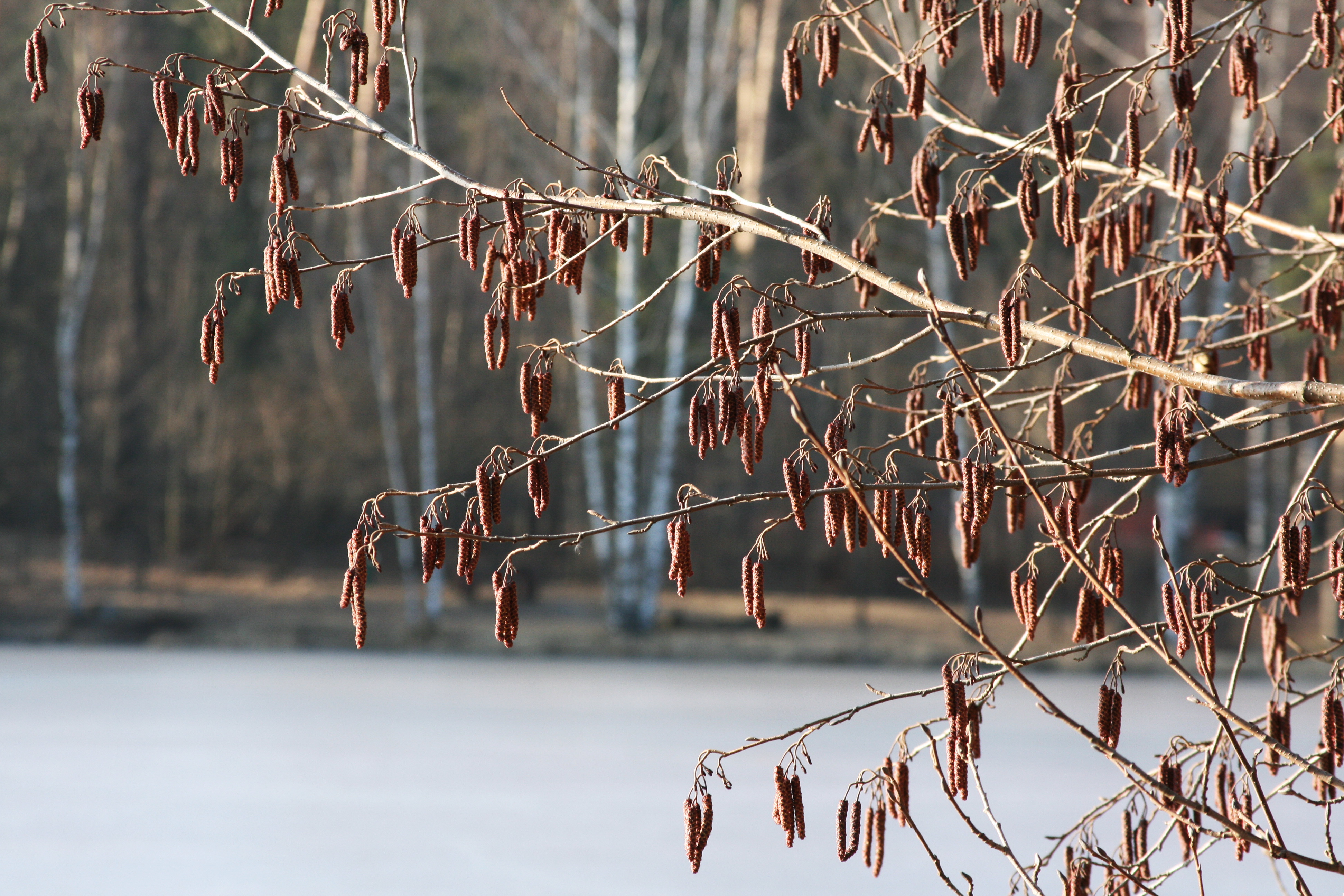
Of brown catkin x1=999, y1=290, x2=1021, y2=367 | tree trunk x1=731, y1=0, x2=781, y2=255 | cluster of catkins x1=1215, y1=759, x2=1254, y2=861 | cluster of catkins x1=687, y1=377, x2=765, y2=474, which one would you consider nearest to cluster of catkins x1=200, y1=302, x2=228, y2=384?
cluster of catkins x1=687, y1=377, x2=765, y2=474

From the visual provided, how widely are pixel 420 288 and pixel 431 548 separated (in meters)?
8.10

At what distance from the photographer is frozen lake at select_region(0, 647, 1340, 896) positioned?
3502 millimetres

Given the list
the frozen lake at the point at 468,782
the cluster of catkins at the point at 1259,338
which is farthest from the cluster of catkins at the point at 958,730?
the frozen lake at the point at 468,782

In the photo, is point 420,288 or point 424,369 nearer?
point 424,369

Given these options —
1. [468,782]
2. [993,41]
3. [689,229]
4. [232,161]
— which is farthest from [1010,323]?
[689,229]

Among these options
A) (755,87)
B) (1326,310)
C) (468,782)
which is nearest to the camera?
(1326,310)

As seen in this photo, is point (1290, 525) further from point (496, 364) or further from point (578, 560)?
point (578, 560)

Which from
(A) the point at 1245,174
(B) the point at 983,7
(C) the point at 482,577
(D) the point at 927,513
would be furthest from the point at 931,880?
(C) the point at 482,577

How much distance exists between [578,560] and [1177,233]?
380 inches

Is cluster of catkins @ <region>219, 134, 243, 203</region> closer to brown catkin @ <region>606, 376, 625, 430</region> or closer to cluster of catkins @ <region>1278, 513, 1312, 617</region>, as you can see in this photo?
brown catkin @ <region>606, 376, 625, 430</region>

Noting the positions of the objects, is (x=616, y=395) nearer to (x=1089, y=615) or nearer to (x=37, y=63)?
(x=1089, y=615)

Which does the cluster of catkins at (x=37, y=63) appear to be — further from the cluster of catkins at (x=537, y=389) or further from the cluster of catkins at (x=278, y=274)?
the cluster of catkins at (x=537, y=389)

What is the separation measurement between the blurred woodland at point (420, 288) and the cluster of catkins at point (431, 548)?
762 centimetres

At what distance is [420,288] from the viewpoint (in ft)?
30.8
